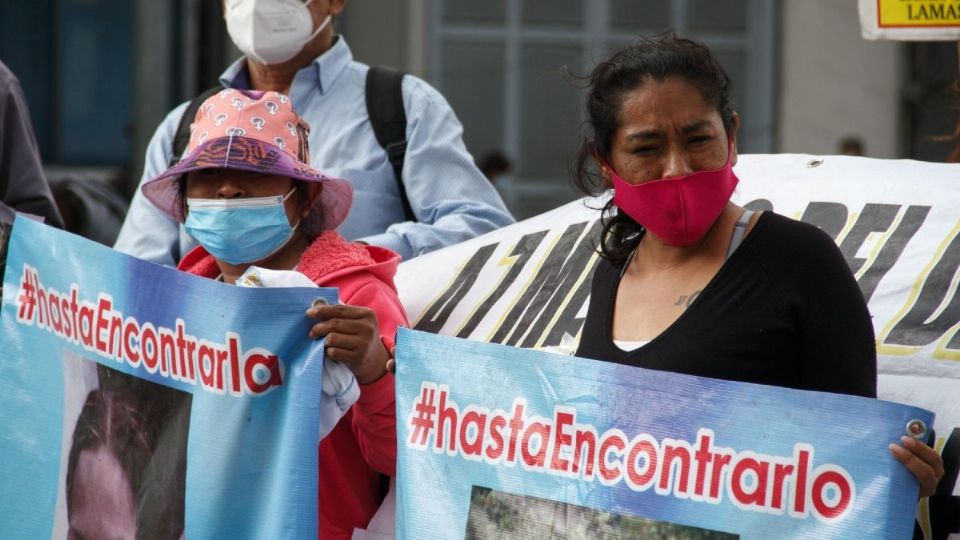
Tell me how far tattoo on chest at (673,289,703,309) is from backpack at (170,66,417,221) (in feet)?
4.64

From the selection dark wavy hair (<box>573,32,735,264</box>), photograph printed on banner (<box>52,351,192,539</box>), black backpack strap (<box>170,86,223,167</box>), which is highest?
dark wavy hair (<box>573,32,735,264</box>)

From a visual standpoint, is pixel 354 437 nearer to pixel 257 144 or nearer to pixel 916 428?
pixel 257 144

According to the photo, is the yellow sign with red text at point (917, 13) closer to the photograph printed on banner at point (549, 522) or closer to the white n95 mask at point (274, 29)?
the white n95 mask at point (274, 29)

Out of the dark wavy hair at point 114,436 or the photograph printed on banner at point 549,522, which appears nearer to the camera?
the photograph printed on banner at point 549,522

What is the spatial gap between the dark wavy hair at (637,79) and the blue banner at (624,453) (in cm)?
41

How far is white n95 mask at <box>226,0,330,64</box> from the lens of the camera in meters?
4.30

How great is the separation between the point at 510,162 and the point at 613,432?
932 cm

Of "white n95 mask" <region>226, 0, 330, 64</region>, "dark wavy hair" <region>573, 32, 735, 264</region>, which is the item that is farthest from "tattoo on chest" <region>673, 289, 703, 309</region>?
"white n95 mask" <region>226, 0, 330, 64</region>

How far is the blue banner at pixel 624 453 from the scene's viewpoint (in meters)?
2.51

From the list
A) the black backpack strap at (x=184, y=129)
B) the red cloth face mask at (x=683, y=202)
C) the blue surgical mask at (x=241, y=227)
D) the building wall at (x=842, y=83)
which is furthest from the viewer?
the building wall at (x=842, y=83)

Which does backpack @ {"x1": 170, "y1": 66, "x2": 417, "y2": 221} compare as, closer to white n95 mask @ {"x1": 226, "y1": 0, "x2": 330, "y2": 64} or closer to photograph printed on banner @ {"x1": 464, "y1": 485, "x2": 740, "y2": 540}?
white n95 mask @ {"x1": 226, "y1": 0, "x2": 330, "y2": 64}

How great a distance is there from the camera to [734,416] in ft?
8.57

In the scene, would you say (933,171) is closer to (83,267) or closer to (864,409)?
(864,409)

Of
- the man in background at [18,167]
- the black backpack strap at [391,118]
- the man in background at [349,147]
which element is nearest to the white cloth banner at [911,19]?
the man in background at [349,147]
